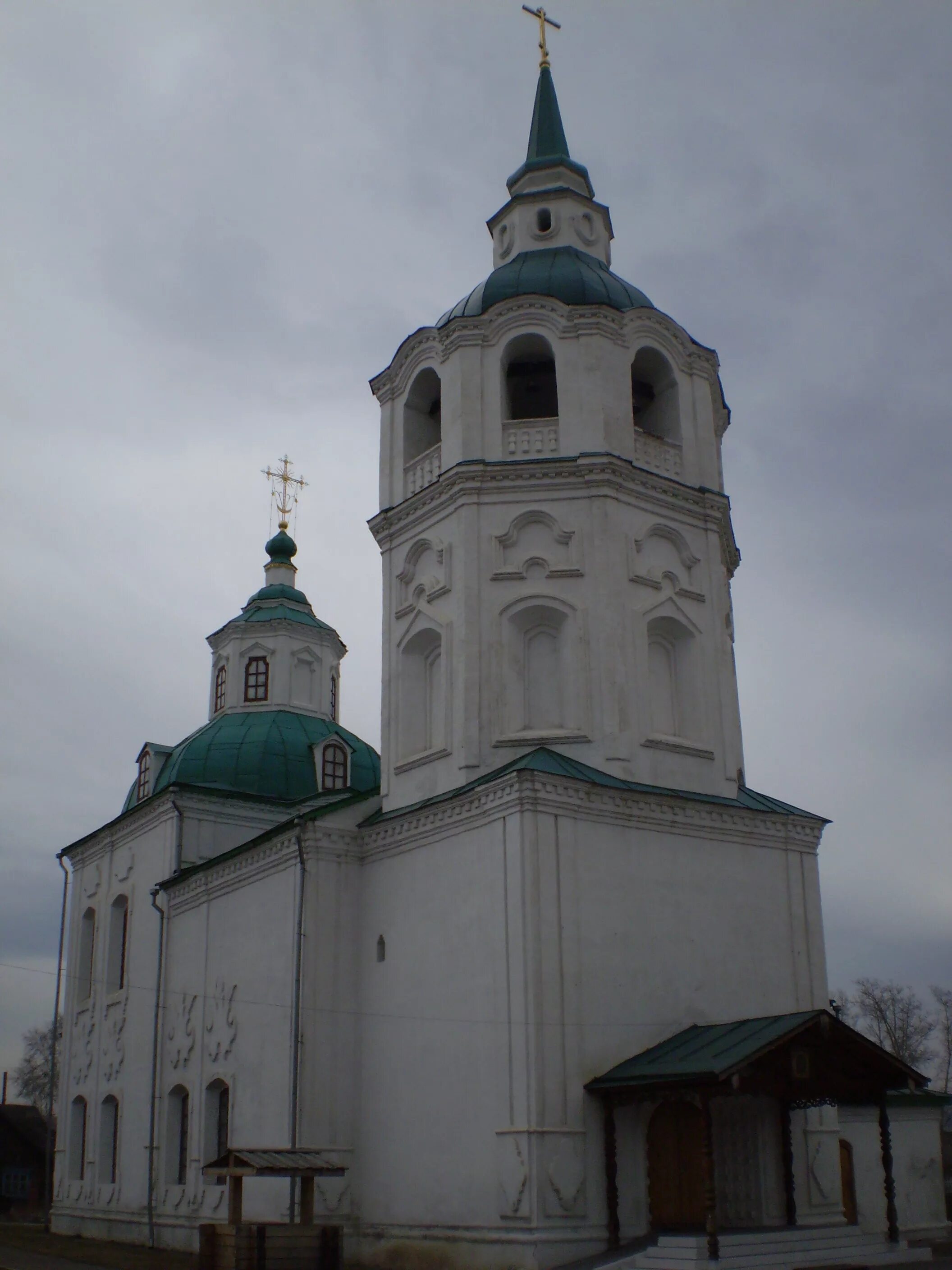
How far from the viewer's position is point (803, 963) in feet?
57.8

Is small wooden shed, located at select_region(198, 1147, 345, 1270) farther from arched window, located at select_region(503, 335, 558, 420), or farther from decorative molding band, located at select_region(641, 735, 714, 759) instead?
arched window, located at select_region(503, 335, 558, 420)

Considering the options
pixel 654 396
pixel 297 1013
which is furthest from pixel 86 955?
pixel 654 396

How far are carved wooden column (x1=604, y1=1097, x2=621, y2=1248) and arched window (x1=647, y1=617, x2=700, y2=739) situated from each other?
18.0ft

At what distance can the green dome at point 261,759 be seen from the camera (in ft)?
83.7

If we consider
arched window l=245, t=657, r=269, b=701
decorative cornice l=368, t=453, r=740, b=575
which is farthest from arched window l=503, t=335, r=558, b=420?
arched window l=245, t=657, r=269, b=701

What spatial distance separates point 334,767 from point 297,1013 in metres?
8.94

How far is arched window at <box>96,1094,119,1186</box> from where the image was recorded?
23.5 meters

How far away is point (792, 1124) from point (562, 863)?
15.1 ft

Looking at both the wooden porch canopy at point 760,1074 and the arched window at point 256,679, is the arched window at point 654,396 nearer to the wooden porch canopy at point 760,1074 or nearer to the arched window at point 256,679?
the wooden porch canopy at point 760,1074

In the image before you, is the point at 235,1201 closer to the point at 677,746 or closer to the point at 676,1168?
the point at 676,1168

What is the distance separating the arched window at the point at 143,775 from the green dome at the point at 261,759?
260 millimetres

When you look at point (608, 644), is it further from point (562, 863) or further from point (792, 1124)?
point (792, 1124)

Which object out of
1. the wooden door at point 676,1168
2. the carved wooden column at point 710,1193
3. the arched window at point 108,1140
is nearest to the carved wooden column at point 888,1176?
the wooden door at point 676,1168

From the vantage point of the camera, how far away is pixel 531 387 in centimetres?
2111
